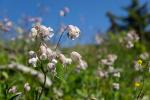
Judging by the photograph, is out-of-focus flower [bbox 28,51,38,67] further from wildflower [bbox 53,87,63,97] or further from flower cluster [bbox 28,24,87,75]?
wildflower [bbox 53,87,63,97]

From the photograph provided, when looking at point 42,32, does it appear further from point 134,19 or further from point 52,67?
point 134,19

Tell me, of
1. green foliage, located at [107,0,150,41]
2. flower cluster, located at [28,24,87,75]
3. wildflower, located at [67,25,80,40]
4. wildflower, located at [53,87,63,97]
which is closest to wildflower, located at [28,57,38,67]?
flower cluster, located at [28,24,87,75]

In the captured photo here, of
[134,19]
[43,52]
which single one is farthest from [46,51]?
[134,19]

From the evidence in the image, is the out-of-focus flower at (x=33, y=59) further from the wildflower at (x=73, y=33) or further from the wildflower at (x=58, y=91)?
the wildflower at (x=58, y=91)

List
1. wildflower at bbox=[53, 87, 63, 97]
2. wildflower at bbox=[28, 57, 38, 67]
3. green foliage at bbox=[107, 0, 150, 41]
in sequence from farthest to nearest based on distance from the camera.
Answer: green foliage at bbox=[107, 0, 150, 41]
wildflower at bbox=[53, 87, 63, 97]
wildflower at bbox=[28, 57, 38, 67]

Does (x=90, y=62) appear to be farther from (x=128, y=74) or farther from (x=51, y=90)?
(x=51, y=90)

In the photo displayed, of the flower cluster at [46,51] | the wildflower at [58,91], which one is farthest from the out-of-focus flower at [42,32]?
the wildflower at [58,91]

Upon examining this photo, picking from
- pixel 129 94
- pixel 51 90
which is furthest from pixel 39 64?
pixel 129 94

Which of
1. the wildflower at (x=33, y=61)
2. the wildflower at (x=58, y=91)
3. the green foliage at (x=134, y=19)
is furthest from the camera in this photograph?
the green foliage at (x=134, y=19)
